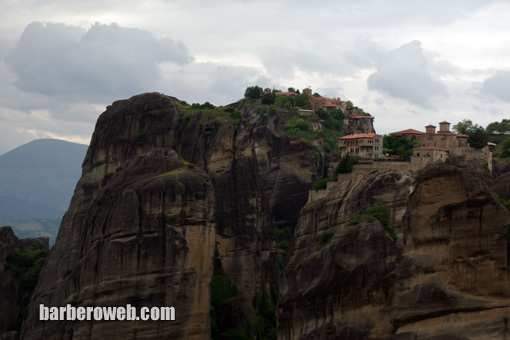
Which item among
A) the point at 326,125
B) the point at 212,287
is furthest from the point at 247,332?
the point at 326,125

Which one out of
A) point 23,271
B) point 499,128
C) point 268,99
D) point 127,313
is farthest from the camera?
point 268,99

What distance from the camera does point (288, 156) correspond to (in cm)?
14038

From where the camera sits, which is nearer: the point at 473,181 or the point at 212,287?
the point at 473,181

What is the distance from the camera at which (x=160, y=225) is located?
89625 mm

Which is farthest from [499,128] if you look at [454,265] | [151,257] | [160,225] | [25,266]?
[454,265]

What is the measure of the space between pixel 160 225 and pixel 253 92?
78.7 metres

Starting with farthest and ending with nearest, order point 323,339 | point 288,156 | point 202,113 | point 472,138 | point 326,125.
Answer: point 326,125 < point 288,156 < point 202,113 < point 472,138 < point 323,339

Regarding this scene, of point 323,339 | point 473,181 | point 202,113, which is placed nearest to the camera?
point 473,181

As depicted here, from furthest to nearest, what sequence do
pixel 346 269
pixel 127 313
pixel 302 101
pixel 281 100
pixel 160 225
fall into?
pixel 302 101 → pixel 281 100 → pixel 160 225 → pixel 127 313 → pixel 346 269

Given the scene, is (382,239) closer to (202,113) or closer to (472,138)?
(472,138)

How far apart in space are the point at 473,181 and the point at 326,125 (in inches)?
3854

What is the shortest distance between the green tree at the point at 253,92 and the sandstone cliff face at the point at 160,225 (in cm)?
4301

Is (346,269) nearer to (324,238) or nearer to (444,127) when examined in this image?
(324,238)

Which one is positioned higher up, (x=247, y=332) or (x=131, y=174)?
(x=131, y=174)
